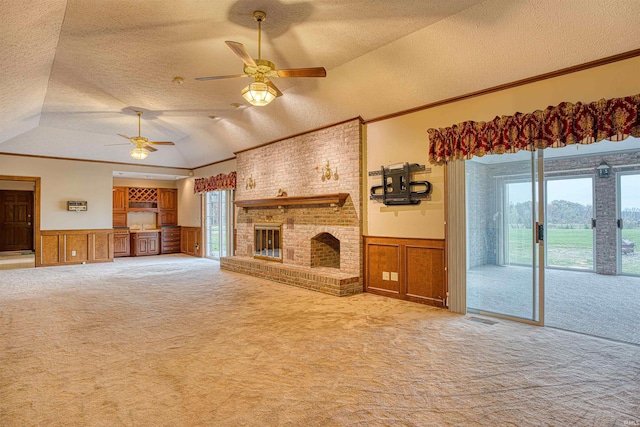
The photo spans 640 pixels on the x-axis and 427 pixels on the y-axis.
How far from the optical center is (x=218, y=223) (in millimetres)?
10750

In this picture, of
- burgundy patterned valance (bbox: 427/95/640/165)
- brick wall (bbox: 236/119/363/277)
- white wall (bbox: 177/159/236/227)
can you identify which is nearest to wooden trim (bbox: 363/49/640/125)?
burgundy patterned valance (bbox: 427/95/640/165)

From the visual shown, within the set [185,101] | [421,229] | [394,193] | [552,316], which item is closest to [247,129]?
[185,101]

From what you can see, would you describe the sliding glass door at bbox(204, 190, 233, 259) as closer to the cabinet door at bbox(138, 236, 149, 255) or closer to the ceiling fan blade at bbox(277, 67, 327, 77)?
the cabinet door at bbox(138, 236, 149, 255)

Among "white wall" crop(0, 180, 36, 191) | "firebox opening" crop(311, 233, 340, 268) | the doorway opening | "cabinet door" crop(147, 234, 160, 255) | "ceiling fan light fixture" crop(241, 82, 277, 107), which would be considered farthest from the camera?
the doorway opening

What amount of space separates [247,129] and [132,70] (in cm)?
295

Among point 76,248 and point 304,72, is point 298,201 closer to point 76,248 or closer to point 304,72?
point 304,72

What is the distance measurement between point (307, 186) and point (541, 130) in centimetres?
405

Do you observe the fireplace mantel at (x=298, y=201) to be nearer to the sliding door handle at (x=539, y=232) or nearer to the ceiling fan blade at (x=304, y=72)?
the ceiling fan blade at (x=304, y=72)

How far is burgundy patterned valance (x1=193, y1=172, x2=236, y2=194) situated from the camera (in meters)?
9.45

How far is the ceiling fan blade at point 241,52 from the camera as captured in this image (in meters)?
3.17

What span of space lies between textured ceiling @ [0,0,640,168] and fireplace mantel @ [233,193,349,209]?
1340mm

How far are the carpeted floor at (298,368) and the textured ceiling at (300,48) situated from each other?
9.67 ft

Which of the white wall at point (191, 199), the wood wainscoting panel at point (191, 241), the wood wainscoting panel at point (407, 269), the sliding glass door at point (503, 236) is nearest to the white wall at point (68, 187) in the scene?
the white wall at point (191, 199)

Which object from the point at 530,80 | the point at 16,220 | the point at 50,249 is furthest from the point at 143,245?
the point at 530,80
